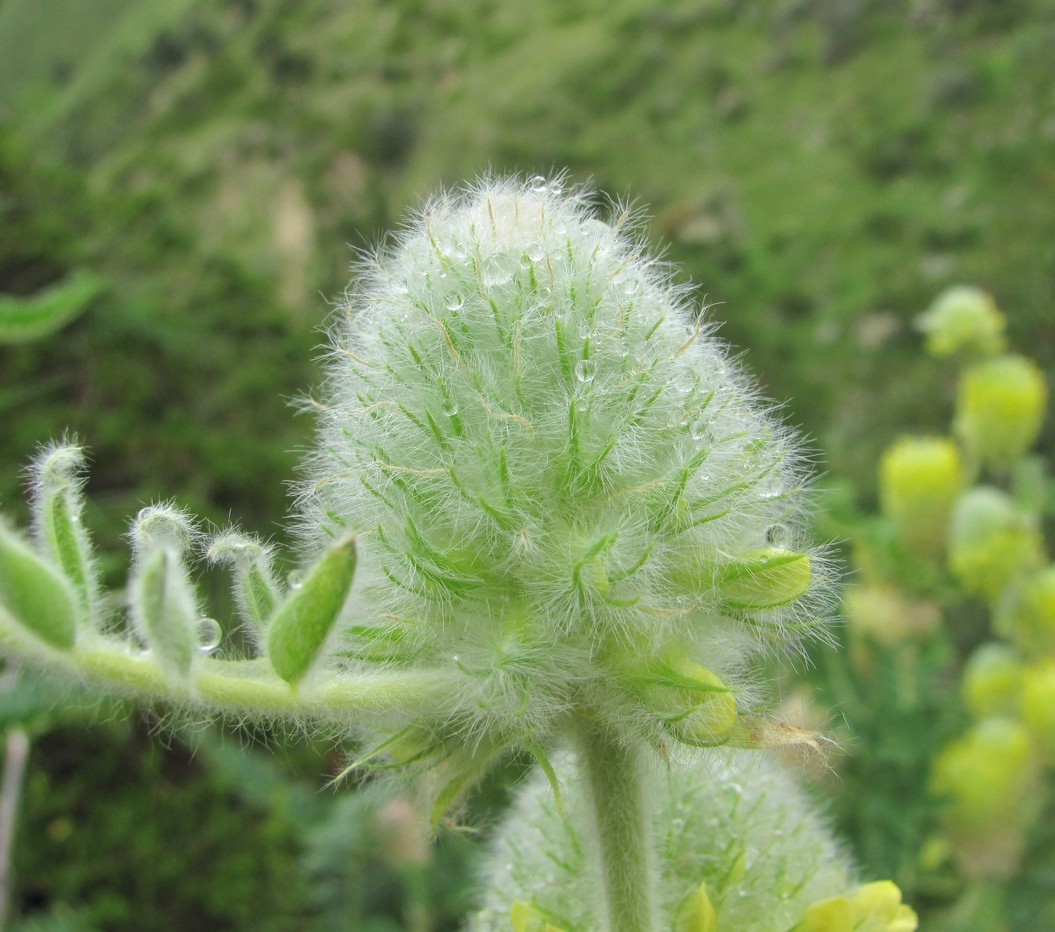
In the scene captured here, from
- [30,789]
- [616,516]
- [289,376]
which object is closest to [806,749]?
[616,516]

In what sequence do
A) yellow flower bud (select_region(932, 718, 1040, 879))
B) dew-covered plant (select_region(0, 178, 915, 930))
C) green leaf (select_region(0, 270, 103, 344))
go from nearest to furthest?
dew-covered plant (select_region(0, 178, 915, 930)) < green leaf (select_region(0, 270, 103, 344)) < yellow flower bud (select_region(932, 718, 1040, 879))

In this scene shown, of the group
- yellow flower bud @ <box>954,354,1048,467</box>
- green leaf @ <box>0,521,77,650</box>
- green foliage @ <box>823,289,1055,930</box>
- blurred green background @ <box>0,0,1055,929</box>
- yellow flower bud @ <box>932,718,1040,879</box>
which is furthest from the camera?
blurred green background @ <box>0,0,1055,929</box>

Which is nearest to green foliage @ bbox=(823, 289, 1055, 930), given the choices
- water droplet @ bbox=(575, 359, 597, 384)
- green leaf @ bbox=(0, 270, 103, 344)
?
water droplet @ bbox=(575, 359, 597, 384)

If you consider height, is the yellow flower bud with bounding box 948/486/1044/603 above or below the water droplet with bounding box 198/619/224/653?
above

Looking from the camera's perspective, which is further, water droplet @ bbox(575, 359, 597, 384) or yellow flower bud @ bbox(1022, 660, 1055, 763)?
yellow flower bud @ bbox(1022, 660, 1055, 763)

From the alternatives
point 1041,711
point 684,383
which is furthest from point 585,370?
point 1041,711

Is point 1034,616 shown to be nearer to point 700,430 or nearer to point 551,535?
point 700,430

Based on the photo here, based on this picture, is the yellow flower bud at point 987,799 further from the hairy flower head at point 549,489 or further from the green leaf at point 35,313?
the green leaf at point 35,313

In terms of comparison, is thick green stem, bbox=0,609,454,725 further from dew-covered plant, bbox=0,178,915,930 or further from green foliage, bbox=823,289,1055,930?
green foliage, bbox=823,289,1055,930

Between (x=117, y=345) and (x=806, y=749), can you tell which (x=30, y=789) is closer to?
(x=117, y=345)
